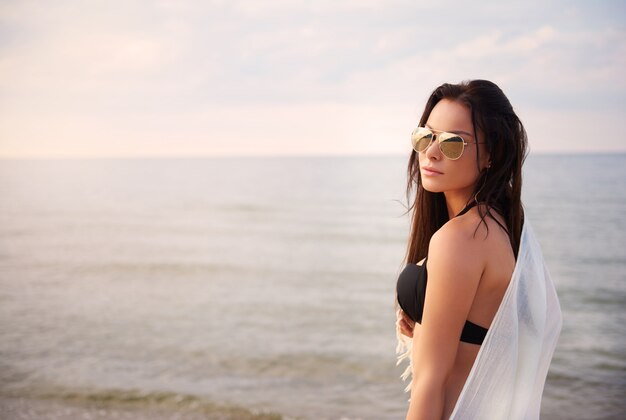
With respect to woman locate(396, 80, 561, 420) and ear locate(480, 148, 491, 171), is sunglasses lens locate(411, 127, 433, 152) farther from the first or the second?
→ ear locate(480, 148, 491, 171)

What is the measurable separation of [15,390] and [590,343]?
31.0ft

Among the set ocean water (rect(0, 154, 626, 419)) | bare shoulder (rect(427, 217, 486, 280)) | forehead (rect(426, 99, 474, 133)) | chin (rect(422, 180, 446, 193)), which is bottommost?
ocean water (rect(0, 154, 626, 419))

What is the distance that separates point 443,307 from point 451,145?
0.59 m

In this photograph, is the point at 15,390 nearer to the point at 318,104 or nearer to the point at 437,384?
the point at 437,384

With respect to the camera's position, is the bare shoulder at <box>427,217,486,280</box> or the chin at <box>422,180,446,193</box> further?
the chin at <box>422,180,446,193</box>

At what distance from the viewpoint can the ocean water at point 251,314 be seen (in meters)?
7.98

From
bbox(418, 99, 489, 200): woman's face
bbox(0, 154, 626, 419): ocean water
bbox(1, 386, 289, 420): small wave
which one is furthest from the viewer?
bbox(0, 154, 626, 419): ocean water

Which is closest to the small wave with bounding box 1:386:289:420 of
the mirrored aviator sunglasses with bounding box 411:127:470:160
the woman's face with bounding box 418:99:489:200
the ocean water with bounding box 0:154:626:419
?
the ocean water with bounding box 0:154:626:419

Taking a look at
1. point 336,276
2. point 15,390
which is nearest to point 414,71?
point 336,276

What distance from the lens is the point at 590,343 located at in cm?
1048

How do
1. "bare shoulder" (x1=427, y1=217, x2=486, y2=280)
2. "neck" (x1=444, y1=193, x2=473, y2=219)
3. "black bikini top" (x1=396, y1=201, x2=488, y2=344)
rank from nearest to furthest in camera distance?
"bare shoulder" (x1=427, y1=217, x2=486, y2=280), "black bikini top" (x1=396, y1=201, x2=488, y2=344), "neck" (x1=444, y1=193, x2=473, y2=219)

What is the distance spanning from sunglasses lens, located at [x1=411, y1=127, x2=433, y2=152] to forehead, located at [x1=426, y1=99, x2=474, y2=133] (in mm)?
33

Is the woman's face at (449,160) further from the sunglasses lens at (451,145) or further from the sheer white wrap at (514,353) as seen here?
the sheer white wrap at (514,353)

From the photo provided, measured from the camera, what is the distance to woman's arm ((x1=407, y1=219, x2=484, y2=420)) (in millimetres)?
1855
